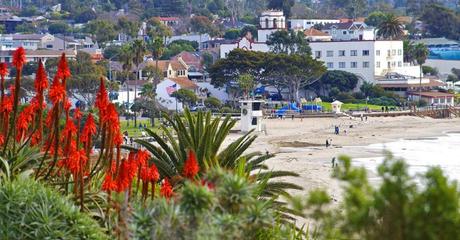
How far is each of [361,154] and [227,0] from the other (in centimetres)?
13243

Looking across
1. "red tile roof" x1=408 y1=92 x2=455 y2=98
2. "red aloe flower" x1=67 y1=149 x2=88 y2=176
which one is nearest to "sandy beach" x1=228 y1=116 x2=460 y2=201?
"red tile roof" x1=408 y1=92 x2=455 y2=98

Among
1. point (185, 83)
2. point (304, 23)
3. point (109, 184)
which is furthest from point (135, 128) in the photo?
point (304, 23)

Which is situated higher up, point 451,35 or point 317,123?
point 451,35

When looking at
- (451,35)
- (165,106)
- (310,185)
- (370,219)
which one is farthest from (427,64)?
(370,219)

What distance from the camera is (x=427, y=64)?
380 ft

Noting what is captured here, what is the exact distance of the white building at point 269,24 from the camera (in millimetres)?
104875

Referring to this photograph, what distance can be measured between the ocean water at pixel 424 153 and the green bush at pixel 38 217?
3412 centimetres

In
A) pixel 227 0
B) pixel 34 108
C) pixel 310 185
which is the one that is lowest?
pixel 310 185

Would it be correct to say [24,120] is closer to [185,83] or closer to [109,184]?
[109,184]

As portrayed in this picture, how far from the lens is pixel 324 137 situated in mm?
67188

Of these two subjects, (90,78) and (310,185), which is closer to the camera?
(310,185)

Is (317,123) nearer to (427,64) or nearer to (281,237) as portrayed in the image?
(427,64)

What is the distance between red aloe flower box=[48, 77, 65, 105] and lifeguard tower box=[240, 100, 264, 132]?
2050 inches

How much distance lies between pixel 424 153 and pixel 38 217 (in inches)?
1827
